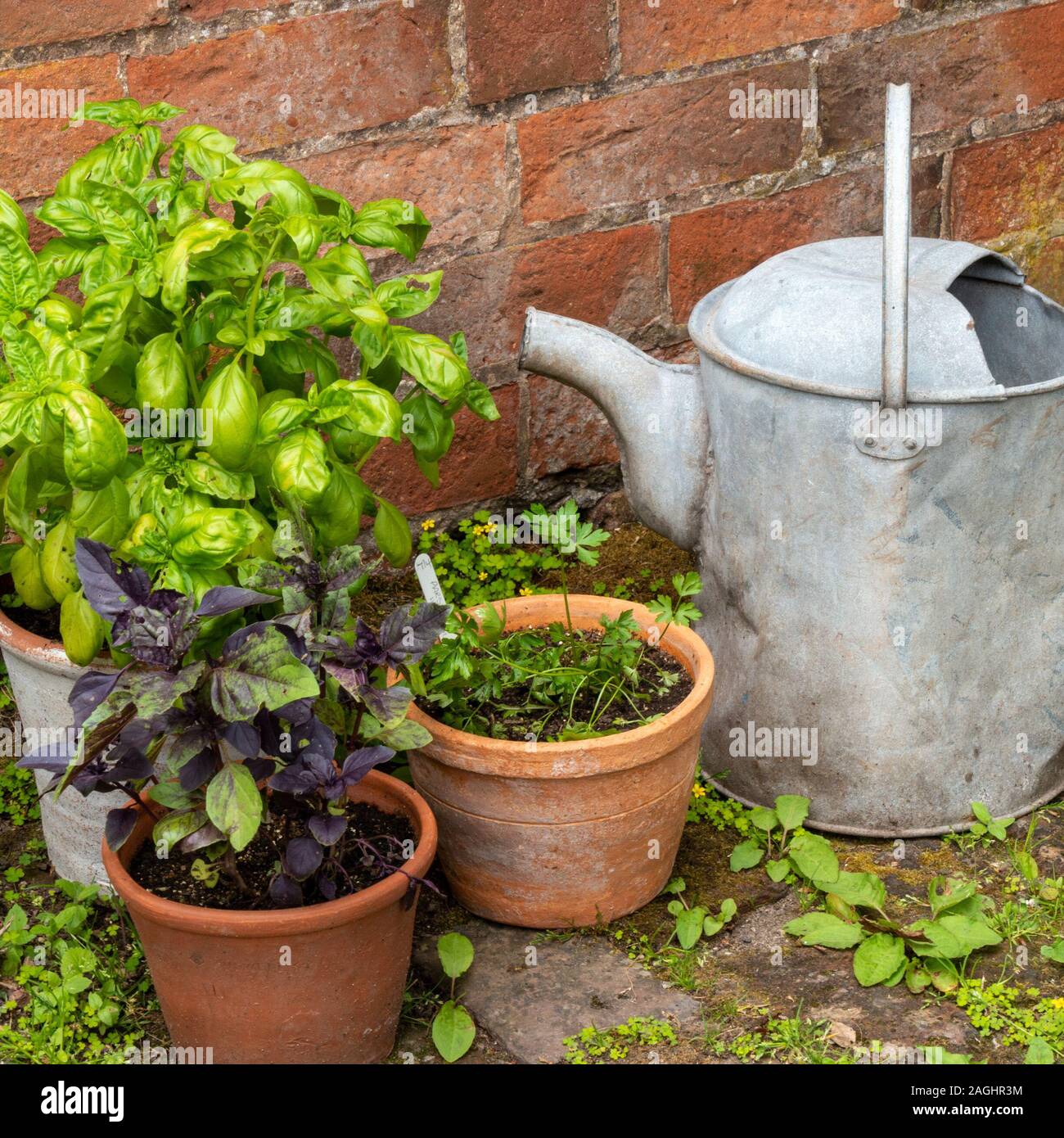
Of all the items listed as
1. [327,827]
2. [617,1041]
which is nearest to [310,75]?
[327,827]

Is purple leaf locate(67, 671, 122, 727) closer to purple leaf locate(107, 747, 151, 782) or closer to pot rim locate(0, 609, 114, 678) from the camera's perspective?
purple leaf locate(107, 747, 151, 782)

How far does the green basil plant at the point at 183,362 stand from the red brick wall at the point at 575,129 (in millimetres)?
477

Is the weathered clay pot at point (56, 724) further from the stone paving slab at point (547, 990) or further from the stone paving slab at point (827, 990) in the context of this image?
the stone paving slab at point (827, 990)

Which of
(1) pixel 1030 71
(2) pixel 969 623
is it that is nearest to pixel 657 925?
(2) pixel 969 623

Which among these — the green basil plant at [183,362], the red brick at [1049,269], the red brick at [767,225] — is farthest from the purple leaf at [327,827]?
the red brick at [1049,269]

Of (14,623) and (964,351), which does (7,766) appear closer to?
(14,623)

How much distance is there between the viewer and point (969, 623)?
2.58m

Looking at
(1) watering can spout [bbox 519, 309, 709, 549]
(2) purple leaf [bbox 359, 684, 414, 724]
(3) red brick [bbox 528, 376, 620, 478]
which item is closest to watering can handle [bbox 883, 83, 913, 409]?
(1) watering can spout [bbox 519, 309, 709, 549]

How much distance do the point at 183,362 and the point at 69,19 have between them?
86 centimetres

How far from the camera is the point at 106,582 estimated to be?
1.98m

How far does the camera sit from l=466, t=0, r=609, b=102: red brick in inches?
115

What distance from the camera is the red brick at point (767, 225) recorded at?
3264mm

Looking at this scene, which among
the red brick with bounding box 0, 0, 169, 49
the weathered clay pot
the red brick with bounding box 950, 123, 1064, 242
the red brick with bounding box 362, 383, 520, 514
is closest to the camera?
the weathered clay pot

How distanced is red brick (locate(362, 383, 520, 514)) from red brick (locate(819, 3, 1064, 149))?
0.95 metres
